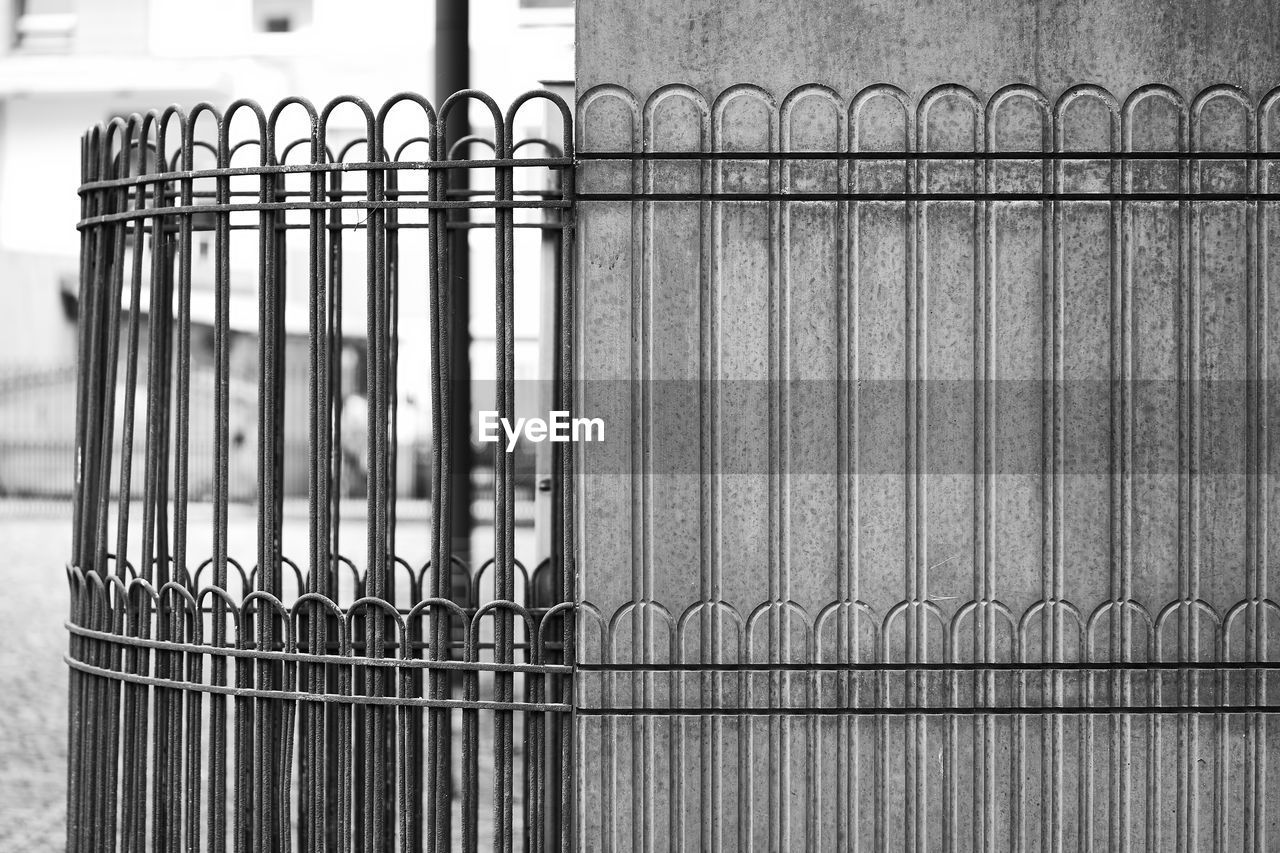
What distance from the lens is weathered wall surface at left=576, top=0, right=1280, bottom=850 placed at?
3.17m

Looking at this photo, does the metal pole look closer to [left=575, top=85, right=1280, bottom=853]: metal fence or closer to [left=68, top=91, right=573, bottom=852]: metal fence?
[left=68, top=91, right=573, bottom=852]: metal fence

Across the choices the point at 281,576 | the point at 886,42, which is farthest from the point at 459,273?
the point at 886,42

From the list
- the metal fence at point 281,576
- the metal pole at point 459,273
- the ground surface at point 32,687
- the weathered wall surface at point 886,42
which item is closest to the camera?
the weathered wall surface at point 886,42

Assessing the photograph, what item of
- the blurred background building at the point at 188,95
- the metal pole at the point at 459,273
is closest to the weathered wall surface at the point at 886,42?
the blurred background building at the point at 188,95

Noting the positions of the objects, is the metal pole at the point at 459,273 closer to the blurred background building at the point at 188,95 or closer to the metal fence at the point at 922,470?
the blurred background building at the point at 188,95

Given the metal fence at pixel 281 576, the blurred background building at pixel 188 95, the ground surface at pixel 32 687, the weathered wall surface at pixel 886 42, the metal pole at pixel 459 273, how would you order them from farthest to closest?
the blurred background building at pixel 188 95 < the metal pole at pixel 459 273 < the ground surface at pixel 32 687 < the metal fence at pixel 281 576 < the weathered wall surface at pixel 886 42

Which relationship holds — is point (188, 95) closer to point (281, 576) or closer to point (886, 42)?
point (281, 576)

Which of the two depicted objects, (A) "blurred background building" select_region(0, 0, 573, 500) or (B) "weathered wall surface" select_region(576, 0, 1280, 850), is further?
(A) "blurred background building" select_region(0, 0, 573, 500)

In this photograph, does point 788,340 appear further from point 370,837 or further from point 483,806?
point 483,806

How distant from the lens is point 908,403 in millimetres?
3178

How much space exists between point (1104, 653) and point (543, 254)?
116 inches

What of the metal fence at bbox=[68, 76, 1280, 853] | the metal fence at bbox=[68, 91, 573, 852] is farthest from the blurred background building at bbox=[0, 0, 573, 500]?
the metal fence at bbox=[68, 76, 1280, 853]

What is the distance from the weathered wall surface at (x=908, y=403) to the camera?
3166 mm

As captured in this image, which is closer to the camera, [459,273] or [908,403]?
[908,403]
